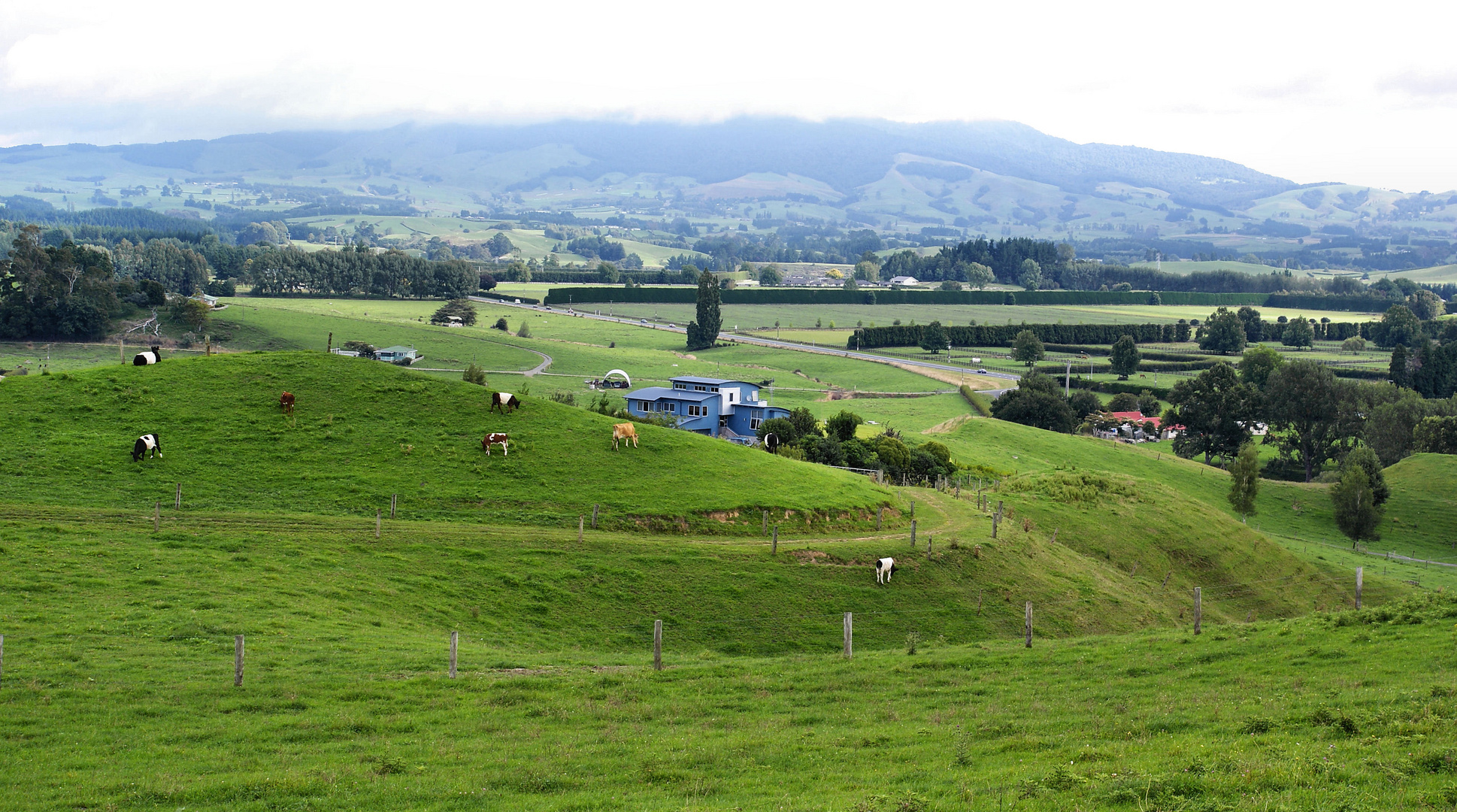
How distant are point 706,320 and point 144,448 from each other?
129558 mm

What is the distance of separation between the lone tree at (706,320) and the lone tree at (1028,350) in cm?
4818

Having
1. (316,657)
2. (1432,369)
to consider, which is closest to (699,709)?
(316,657)

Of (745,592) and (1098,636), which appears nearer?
(1098,636)

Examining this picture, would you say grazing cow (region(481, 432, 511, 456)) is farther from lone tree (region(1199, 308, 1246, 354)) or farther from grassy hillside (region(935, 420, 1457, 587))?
A: lone tree (region(1199, 308, 1246, 354))

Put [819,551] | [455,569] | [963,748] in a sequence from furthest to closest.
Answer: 1. [819,551]
2. [455,569]
3. [963,748]

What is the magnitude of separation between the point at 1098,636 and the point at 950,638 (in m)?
6.19

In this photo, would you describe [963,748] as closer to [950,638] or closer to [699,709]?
[699,709]

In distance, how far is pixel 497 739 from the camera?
19.5 metres

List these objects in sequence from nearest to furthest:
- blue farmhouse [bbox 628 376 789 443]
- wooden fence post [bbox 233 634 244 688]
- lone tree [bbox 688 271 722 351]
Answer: wooden fence post [bbox 233 634 244 688] → blue farmhouse [bbox 628 376 789 443] → lone tree [bbox 688 271 722 351]

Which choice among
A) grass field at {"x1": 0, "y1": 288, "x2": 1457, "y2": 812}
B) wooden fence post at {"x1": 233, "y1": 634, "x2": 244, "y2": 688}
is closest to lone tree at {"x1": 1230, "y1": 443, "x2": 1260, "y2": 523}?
grass field at {"x1": 0, "y1": 288, "x2": 1457, "y2": 812}

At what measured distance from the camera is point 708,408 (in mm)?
80500

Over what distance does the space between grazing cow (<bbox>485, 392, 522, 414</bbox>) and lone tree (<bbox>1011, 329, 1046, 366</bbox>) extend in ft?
416

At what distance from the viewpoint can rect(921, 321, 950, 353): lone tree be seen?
17771 cm

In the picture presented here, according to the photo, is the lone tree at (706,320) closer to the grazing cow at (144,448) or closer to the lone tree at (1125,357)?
the lone tree at (1125,357)
